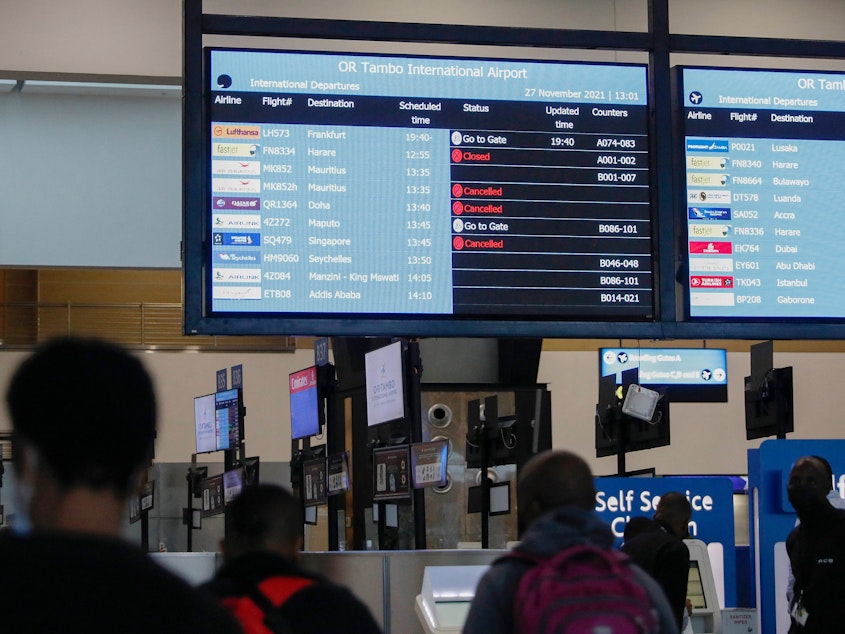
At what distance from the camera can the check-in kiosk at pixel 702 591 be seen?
6137mm

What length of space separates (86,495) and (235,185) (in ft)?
8.46

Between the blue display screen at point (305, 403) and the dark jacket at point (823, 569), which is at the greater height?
the blue display screen at point (305, 403)

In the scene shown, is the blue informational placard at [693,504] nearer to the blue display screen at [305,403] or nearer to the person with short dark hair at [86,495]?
the blue display screen at [305,403]

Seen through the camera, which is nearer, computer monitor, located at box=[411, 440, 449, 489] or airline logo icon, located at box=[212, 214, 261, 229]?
airline logo icon, located at box=[212, 214, 261, 229]

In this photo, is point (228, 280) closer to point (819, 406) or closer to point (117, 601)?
point (117, 601)

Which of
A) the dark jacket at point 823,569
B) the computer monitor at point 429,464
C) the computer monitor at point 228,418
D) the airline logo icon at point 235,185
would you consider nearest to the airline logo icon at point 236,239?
the airline logo icon at point 235,185

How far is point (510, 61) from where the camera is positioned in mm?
3875

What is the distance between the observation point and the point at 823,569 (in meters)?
4.41

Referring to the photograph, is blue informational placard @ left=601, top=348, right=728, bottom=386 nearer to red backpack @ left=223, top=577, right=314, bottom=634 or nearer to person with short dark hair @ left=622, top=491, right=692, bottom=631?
person with short dark hair @ left=622, top=491, right=692, bottom=631

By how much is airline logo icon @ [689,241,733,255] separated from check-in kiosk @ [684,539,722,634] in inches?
106

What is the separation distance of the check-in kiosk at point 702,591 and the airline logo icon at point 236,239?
11.0ft

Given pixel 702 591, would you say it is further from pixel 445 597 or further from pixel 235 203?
pixel 235 203

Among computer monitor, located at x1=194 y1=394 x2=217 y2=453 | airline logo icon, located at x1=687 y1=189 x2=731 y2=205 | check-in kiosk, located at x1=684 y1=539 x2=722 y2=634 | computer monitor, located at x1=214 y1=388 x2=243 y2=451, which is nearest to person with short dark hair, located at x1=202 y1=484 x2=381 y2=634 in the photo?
airline logo icon, located at x1=687 y1=189 x2=731 y2=205

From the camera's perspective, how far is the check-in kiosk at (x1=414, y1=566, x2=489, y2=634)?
4922 mm
